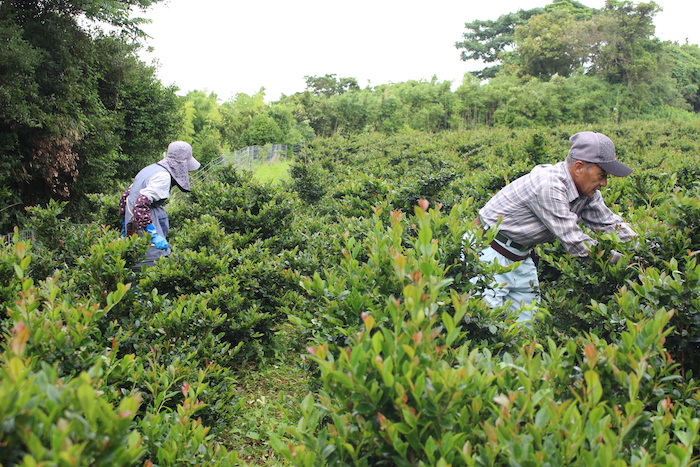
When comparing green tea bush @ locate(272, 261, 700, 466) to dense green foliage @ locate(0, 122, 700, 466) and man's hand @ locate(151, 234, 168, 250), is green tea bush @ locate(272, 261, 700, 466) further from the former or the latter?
man's hand @ locate(151, 234, 168, 250)

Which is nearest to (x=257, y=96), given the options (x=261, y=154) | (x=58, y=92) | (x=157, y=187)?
(x=261, y=154)

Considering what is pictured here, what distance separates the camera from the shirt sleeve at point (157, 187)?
4145 mm

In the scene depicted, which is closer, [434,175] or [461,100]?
[434,175]

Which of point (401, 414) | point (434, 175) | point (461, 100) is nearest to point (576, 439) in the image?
point (401, 414)

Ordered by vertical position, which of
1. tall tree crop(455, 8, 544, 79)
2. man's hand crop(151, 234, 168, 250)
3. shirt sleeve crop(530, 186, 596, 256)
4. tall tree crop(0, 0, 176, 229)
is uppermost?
tall tree crop(455, 8, 544, 79)

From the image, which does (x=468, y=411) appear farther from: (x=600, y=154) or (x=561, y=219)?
(x=600, y=154)

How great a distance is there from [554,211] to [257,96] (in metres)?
33.9

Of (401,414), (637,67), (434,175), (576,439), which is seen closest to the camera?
(576,439)

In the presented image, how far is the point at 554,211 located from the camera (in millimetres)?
2848

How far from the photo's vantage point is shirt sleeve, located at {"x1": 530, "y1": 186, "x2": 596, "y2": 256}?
9.04 feet

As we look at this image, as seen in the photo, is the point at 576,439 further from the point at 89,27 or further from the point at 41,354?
the point at 89,27

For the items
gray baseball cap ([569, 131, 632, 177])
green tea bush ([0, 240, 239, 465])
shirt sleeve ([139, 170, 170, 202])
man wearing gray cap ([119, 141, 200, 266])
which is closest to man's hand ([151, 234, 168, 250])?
man wearing gray cap ([119, 141, 200, 266])

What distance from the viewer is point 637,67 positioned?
105ft

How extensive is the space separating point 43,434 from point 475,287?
1828 millimetres
